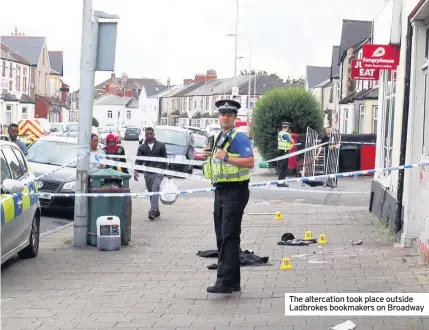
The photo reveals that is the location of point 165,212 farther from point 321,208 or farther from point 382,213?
point 382,213

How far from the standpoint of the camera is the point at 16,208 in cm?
938

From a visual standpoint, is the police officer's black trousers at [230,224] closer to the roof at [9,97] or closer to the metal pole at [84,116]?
the metal pole at [84,116]

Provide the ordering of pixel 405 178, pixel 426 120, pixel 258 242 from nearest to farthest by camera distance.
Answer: pixel 426 120, pixel 405 178, pixel 258 242

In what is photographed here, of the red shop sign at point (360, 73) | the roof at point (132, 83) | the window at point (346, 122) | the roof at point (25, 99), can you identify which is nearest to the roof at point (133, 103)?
the roof at point (132, 83)

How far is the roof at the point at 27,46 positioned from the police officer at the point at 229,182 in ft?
213

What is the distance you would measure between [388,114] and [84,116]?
586cm

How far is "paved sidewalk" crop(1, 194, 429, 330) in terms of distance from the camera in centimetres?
684

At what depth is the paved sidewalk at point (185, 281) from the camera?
6840 mm

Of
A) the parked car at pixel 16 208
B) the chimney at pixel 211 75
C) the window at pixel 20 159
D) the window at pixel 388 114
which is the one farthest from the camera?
the chimney at pixel 211 75

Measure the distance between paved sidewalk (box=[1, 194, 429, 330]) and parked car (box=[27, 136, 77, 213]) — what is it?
2.39m

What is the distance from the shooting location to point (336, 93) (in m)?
58.8

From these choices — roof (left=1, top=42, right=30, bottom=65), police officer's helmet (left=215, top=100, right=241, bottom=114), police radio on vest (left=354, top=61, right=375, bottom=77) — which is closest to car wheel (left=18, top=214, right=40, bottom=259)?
police officer's helmet (left=215, top=100, right=241, bottom=114)

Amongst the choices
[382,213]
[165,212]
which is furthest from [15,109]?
[382,213]

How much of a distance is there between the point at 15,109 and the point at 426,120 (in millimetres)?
52981
